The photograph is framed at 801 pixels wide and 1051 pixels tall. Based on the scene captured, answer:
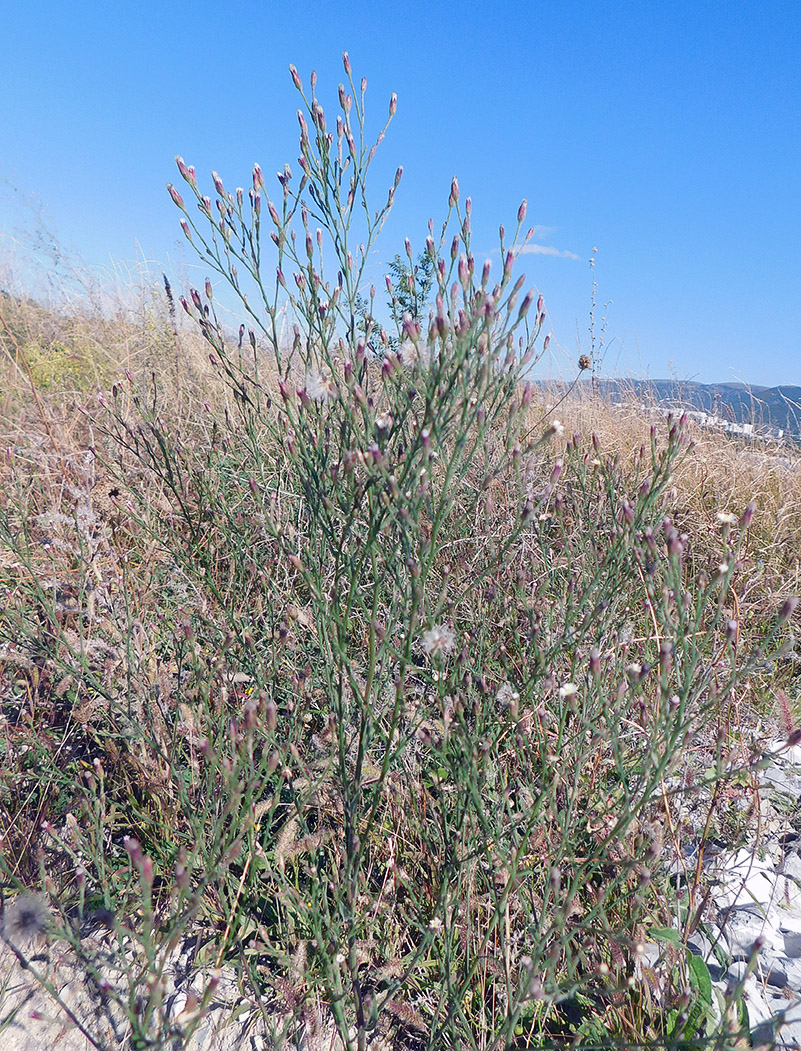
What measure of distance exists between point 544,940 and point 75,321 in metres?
6.57

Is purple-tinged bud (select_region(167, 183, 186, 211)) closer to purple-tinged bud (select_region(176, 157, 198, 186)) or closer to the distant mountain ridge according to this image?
purple-tinged bud (select_region(176, 157, 198, 186))

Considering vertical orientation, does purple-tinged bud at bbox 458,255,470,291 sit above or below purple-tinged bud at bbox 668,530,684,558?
above

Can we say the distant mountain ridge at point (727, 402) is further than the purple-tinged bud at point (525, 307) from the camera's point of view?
Yes

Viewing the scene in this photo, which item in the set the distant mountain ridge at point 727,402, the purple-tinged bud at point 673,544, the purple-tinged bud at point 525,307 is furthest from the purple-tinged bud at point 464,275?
the distant mountain ridge at point 727,402

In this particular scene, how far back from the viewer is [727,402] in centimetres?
547

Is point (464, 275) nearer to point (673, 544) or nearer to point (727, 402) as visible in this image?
point (673, 544)

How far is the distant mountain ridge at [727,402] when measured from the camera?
501cm

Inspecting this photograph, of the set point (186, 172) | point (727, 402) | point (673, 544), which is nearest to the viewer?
point (673, 544)

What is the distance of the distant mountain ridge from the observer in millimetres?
5008

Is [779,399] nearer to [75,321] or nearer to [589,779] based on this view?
[589,779]

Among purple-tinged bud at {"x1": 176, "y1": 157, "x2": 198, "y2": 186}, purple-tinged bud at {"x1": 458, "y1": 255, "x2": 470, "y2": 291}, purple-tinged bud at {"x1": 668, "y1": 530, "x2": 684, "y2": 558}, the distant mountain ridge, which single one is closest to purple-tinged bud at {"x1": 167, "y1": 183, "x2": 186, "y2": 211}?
purple-tinged bud at {"x1": 176, "y1": 157, "x2": 198, "y2": 186}

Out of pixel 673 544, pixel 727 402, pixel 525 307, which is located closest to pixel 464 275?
pixel 525 307

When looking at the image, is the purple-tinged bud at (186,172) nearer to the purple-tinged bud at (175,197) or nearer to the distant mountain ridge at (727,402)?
the purple-tinged bud at (175,197)

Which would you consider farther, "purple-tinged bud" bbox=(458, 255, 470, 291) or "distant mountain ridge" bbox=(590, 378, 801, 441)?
"distant mountain ridge" bbox=(590, 378, 801, 441)
